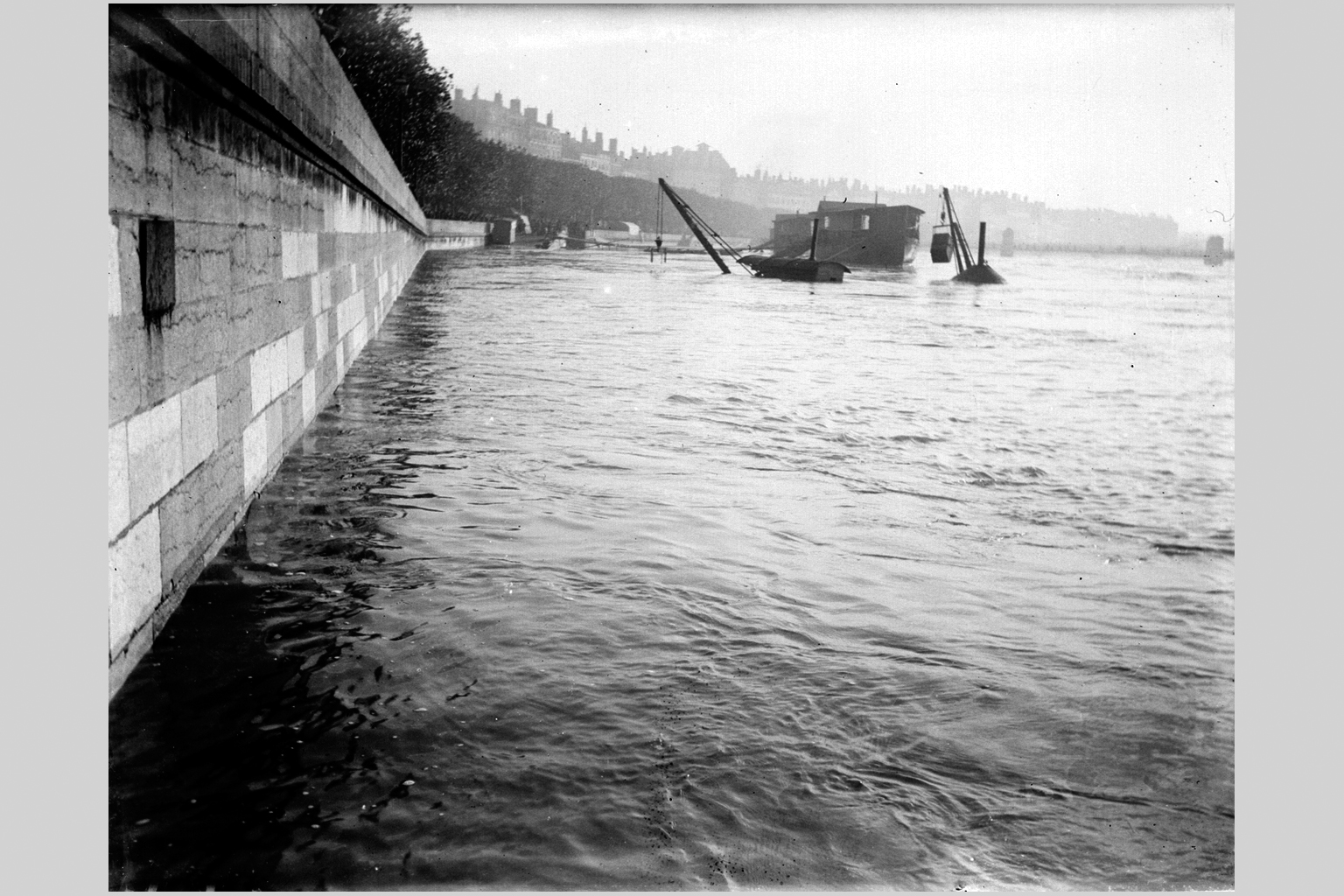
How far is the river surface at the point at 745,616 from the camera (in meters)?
3.35

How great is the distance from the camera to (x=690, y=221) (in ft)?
21.8

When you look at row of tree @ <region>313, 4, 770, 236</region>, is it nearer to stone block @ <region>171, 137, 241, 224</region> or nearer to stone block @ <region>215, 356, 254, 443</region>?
stone block @ <region>171, 137, 241, 224</region>

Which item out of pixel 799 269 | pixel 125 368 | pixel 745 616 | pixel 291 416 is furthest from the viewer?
pixel 799 269

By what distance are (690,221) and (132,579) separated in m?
4.08

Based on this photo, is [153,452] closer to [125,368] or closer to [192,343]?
[125,368]

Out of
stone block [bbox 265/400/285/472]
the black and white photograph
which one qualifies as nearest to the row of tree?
the black and white photograph

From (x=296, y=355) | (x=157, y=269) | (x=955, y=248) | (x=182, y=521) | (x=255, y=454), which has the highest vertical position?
(x=955, y=248)

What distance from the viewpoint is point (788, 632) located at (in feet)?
15.8

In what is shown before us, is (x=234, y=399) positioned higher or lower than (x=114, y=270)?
lower

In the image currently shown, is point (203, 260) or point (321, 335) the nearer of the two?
point (203, 260)

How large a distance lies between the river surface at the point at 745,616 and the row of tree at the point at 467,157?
716 mm

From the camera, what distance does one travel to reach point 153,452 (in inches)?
143

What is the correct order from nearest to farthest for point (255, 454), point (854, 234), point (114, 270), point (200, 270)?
point (114, 270), point (200, 270), point (255, 454), point (854, 234)

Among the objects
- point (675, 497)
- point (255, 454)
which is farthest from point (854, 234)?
point (255, 454)
